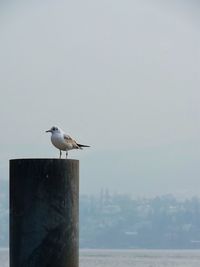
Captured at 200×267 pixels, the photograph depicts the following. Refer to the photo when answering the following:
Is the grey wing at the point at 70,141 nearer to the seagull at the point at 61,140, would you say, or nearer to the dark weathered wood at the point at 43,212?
the seagull at the point at 61,140

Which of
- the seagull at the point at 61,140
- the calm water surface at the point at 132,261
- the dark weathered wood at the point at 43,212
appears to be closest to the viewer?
the dark weathered wood at the point at 43,212

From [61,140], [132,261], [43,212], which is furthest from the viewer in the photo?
[132,261]

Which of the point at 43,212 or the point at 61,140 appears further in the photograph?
the point at 61,140

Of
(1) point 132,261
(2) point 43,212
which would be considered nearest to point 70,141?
(2) point 43,212

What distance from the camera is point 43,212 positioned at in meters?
12.8

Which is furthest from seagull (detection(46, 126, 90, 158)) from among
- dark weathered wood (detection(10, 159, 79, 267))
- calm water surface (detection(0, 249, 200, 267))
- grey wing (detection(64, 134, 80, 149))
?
calm water surface (detection(0, 249, 200, 267))

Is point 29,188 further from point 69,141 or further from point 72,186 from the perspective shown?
point 69,141

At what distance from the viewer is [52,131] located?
17.2 m

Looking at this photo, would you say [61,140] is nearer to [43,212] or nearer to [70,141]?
[70,141]

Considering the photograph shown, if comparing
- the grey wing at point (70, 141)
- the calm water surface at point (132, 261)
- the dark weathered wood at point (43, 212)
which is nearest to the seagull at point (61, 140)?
the grey wing at point (70, 141)

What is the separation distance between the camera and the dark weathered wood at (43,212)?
505 inches

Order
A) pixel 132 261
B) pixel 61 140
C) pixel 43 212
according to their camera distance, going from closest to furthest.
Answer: pixel 43 212
pixel 61 140
pixel 132 261

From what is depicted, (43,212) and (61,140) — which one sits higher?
(61,140)

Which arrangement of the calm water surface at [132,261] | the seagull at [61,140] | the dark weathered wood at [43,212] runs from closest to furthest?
the dark weathered wood at [43,212] → the seagull at [61,140] → the calm water surface at [132,261]
